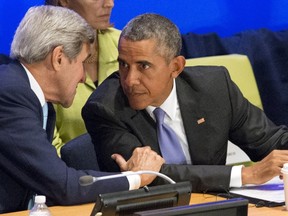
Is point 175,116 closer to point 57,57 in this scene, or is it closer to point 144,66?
point 144,66

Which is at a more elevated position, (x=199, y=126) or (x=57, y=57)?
(x=57, y=57)

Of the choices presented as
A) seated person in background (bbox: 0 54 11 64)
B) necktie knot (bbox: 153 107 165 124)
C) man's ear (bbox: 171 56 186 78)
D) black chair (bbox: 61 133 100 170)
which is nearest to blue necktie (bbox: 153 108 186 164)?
necktie knot (bbox: 153 107 165 124)

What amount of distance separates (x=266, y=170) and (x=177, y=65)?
25.2 inches

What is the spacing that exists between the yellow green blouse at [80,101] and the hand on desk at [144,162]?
4.02 feet

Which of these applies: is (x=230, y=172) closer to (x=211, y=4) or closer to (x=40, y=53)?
(x=40, y=53)

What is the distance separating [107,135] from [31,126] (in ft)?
1.63

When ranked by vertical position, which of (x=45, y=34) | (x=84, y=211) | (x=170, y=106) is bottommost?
(x=84, y=211)

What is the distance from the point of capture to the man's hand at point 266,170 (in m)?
3.44

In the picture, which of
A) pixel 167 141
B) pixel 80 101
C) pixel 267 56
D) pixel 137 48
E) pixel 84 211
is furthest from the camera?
pixel 267 56

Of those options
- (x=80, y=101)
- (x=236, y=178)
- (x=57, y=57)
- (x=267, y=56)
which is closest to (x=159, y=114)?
(x=236, y=178)

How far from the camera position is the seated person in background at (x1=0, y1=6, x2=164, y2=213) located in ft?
10.5

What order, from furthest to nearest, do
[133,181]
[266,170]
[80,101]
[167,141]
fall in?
[80,101] < [167,141] < [266,170] < [133,181]

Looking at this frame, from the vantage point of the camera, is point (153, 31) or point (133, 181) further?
point (153, 31)

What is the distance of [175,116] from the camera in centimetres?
376
